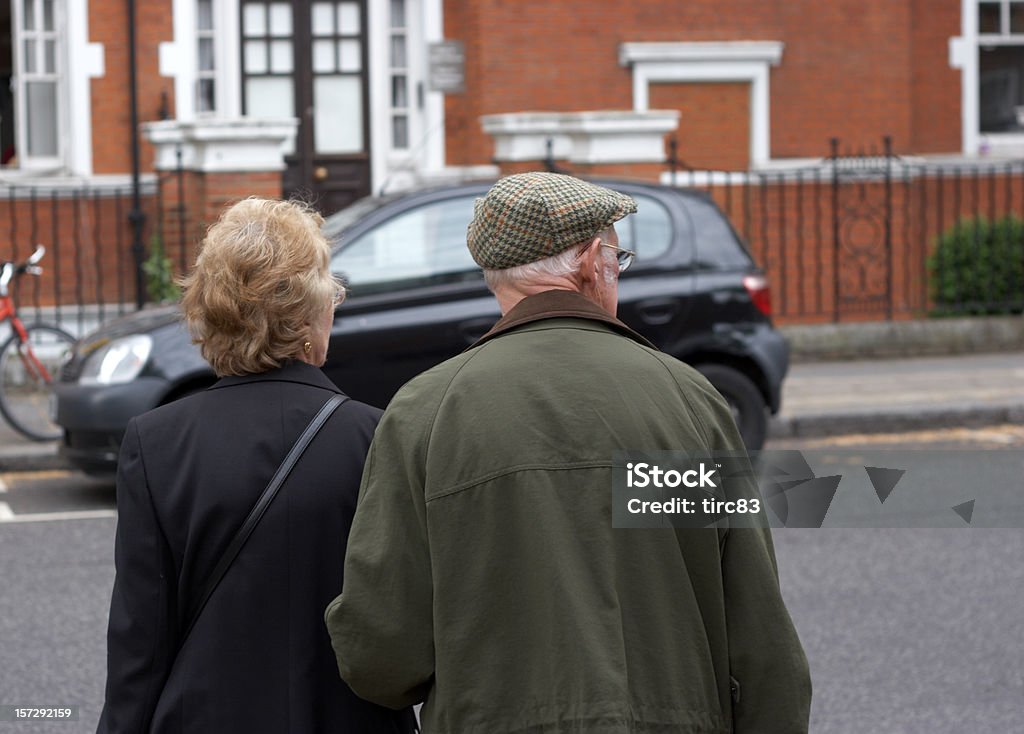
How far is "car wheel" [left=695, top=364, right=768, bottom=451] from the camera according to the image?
29.9 ft

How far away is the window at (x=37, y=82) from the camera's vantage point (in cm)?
1494

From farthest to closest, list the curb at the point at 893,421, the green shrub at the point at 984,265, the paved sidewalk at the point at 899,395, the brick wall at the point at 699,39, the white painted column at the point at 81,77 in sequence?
the brick wall at the point at 699,39, the green shrub at the point at 984,265, the white painted column at the point at 81,77, the paved sidewalk at the point at 899,395, the curb at the point at 893,421

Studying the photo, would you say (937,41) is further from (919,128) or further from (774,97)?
(774,97)

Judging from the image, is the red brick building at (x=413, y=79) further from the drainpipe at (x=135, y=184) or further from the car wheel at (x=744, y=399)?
the car wheel at (x=744, y=399)

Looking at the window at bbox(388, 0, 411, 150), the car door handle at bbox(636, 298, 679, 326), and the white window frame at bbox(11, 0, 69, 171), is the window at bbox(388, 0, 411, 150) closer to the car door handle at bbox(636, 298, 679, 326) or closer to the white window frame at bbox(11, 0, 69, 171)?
the white window frame at bbox(11, 0, 69, 171)

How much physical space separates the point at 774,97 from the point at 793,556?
9.62 m

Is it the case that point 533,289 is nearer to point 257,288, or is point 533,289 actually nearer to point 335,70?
point 257,288

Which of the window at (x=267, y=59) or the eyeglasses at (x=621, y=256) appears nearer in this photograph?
the eyeglasses at (x=621, y=256)

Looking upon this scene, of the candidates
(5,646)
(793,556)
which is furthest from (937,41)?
(5,646)

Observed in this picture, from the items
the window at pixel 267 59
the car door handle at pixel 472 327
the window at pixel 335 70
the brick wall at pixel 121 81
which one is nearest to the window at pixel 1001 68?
the window at pixel 335 70

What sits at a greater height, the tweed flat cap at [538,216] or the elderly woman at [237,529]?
the tweed flat cap at [538,216]

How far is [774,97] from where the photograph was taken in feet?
53.6

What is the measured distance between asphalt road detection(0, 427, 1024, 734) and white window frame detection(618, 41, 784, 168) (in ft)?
27.5

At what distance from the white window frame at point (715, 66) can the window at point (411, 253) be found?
755 centimetres
